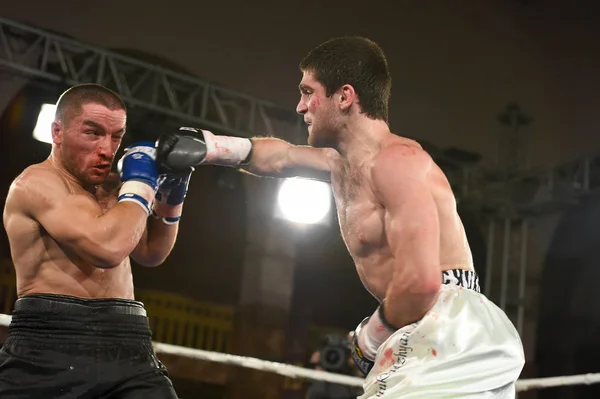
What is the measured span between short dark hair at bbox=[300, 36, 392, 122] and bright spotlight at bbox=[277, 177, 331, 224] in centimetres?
401

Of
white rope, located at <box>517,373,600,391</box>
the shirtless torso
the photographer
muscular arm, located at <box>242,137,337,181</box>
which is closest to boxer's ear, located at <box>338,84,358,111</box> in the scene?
the shirtless torso

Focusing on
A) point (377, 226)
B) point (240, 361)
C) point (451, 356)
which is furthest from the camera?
point (240, 361)

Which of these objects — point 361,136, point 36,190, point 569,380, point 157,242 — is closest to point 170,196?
point 157,242

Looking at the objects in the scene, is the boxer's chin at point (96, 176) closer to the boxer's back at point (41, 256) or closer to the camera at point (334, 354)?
the boxer's back at point (41, 256)

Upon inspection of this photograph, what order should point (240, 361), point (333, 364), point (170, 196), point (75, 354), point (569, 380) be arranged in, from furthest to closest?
point (333, 364) → point (240, 361) → point (569, 380) → point (170, 196) → point (75, 354)

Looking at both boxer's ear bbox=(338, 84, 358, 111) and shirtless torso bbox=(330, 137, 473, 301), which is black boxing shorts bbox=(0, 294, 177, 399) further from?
boxer's ear bbox=(338, 84, 358, 111)

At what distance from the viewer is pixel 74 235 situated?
177cm

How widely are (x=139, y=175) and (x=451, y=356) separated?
0.92 metres

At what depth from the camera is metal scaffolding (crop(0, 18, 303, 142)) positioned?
4.69 meters

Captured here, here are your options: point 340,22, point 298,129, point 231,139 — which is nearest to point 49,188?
point 231,139

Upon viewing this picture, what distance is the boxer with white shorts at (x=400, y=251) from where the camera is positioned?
1383 mm

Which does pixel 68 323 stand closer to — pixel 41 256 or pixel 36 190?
pixel 41 256

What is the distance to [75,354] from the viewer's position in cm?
176

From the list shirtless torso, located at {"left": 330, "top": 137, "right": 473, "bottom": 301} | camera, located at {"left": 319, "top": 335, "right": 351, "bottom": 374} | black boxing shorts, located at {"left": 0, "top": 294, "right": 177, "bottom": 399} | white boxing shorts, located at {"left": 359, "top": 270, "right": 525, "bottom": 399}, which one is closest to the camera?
white boxing shorts, located at {"left": 359, "top": 270, "right": 525, "bottom": 399}
